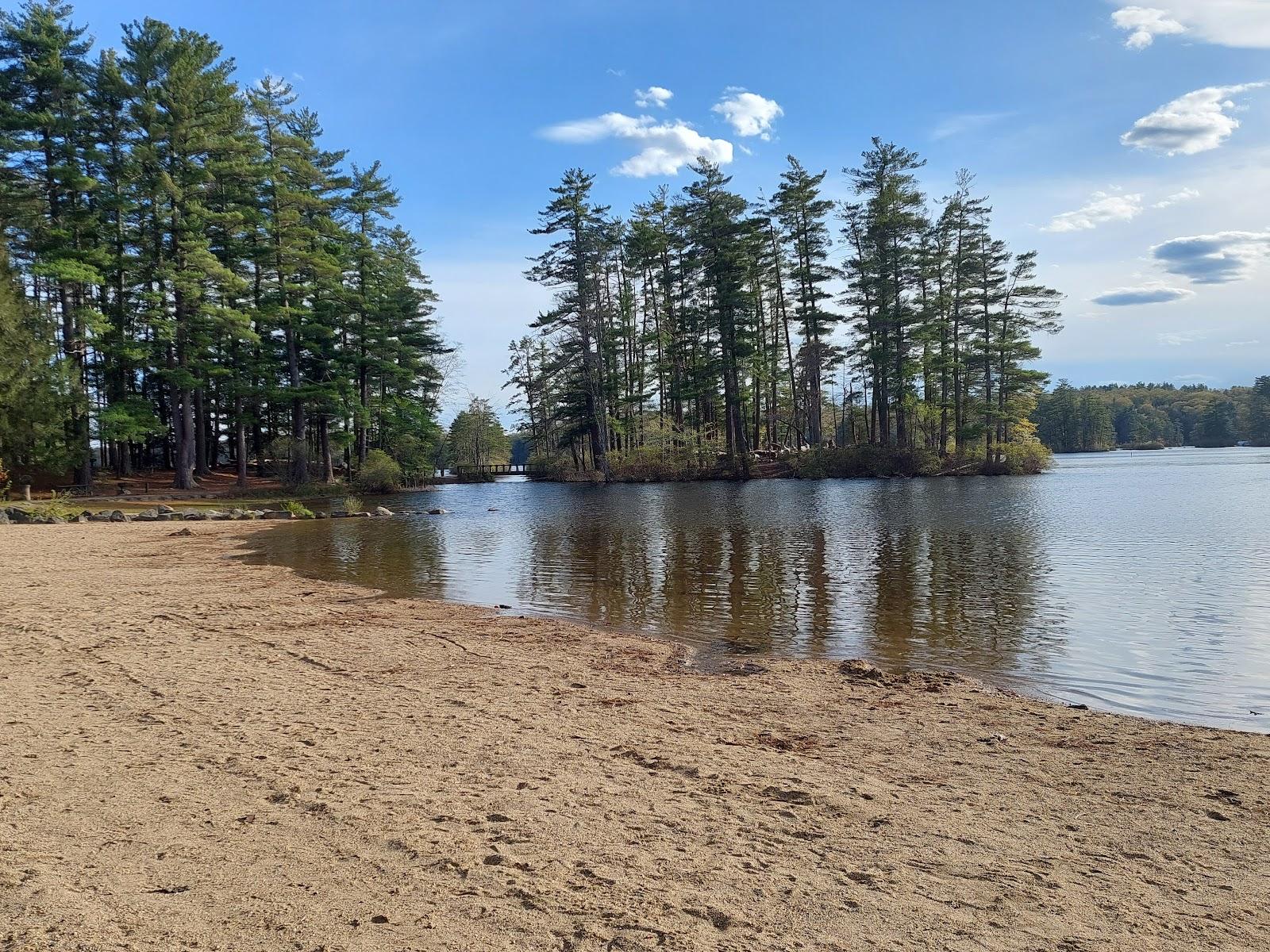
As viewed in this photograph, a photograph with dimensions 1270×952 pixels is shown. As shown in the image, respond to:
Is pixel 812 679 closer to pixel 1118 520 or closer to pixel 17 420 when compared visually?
pixel 1118 520

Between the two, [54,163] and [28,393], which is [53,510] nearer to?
[28,393]

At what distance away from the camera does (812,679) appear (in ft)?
24.3

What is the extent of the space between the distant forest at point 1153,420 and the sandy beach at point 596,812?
121 m

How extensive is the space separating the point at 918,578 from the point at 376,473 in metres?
34.5

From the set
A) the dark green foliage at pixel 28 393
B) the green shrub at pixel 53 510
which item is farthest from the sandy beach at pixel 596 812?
the dark green foliage at pixel 28 393

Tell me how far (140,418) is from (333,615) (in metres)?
30.2

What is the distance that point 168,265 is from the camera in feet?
108

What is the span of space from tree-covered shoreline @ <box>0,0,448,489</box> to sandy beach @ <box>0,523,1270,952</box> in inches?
1180

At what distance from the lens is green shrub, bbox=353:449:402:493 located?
136 feet

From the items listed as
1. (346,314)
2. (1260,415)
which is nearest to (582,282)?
(346,314)

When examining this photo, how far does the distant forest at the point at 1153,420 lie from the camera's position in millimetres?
120500

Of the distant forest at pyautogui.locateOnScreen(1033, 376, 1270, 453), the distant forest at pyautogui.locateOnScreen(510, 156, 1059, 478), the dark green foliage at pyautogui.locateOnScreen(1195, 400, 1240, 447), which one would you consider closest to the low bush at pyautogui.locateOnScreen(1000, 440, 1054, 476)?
the distant forest at pyautogui.locateOnScreen(510, 156, 1059, 478)

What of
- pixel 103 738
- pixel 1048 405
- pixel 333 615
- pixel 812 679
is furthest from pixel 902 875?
pixel 1048 405

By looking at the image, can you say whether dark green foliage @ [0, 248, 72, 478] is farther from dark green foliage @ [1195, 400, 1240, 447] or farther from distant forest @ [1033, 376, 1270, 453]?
dark green foliage @ [1195, 400, 1240, 447]
